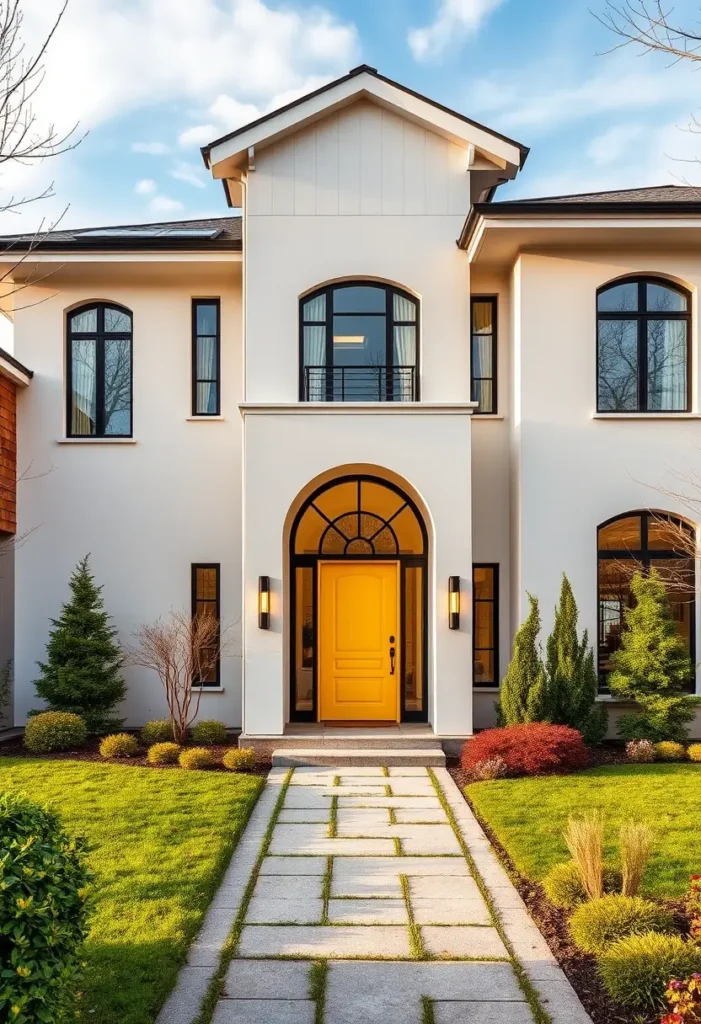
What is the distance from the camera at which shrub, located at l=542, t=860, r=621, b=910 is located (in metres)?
5.78

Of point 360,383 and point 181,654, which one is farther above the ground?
point 360,383

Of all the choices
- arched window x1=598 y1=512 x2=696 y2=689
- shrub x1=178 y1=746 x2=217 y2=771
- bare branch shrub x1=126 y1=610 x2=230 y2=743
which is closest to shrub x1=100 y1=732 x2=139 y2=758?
bare branch shrub x1=126 y1=610 x2=230 y2=743

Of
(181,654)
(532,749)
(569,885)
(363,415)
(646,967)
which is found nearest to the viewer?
(646,967)

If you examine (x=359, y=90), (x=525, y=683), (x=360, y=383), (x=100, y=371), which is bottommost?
(x=525, y=683)

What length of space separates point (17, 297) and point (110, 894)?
377 inches

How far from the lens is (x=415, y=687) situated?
12.0m

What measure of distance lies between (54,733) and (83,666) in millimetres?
1109

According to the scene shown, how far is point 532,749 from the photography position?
30.8ft

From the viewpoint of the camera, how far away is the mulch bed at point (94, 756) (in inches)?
395

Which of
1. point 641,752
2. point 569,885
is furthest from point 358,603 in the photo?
point 569,885

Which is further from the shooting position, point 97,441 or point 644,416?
point 97,441

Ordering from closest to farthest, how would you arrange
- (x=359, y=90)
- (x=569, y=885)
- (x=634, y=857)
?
1. (x=634, y=857)
2. (x=569, y=885)
3. (x=359, y=90)

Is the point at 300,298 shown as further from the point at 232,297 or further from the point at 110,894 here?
the point at 110,894

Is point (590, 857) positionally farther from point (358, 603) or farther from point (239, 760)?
point (358, 603)
